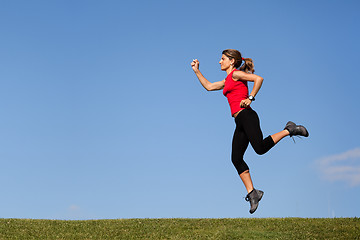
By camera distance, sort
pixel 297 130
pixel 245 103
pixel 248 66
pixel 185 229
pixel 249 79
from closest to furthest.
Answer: pixel 245 103 → pixel 249 79 → pixel 297 130 → pixel 248 66 → pixel 185 229

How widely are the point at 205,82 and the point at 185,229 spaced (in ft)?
25.9

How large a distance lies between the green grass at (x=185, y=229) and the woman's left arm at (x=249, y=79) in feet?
24.1

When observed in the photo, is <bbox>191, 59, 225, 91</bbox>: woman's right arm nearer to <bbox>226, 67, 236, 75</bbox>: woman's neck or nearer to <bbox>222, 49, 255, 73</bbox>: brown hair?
<bbox>226, 67, 236, 75</bbox>: woman's neck

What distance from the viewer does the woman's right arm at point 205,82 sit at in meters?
8.75

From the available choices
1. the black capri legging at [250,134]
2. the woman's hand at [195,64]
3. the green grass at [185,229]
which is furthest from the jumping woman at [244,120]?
the green grass at [185,229]

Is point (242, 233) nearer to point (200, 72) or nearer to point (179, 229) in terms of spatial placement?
point (179, 229)

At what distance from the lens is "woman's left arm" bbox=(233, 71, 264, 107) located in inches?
309

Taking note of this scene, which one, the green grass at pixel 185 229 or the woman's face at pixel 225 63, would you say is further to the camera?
the green grass at pixel 185 229

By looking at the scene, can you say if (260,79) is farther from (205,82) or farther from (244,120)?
(205,82)

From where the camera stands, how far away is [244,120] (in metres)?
7.90

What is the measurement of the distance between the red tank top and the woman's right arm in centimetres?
54

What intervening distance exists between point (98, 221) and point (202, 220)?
160 inches

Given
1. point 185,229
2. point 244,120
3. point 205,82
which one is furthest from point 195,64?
point 185,229

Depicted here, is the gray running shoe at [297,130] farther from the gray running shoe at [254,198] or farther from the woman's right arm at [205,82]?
the woman's right arm at [205,82]
